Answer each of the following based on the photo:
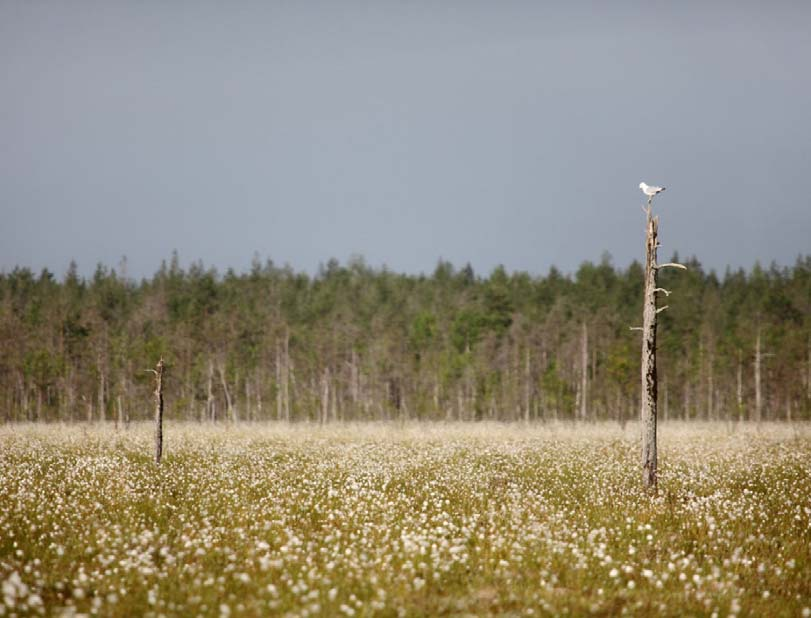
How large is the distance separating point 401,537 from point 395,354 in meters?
55.7

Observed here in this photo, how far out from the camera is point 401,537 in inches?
360

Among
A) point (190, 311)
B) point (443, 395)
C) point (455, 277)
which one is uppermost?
point (455, 277)

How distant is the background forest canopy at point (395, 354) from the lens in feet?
187

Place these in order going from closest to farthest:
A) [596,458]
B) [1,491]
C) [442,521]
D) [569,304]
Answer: [442,521]
[1,491]
[596,458]
[569,304]

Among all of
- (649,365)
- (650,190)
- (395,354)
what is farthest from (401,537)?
(395,354)

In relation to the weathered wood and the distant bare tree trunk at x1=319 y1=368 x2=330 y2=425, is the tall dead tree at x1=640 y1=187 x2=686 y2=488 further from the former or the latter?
the distant bare tree trunk at x1=319 y1=368 x2=330 y2=425

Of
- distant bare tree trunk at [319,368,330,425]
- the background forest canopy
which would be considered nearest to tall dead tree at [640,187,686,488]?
the background forest canopy

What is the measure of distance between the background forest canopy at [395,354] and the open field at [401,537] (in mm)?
33345

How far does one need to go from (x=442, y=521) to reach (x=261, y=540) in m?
3.10

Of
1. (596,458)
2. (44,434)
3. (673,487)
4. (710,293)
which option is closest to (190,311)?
(44,434)

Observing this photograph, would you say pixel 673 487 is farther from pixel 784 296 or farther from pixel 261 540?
pixel 784 296

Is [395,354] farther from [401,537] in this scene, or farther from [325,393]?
[401,537]

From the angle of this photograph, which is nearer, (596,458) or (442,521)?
(442,521)

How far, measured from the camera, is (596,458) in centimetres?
1969
